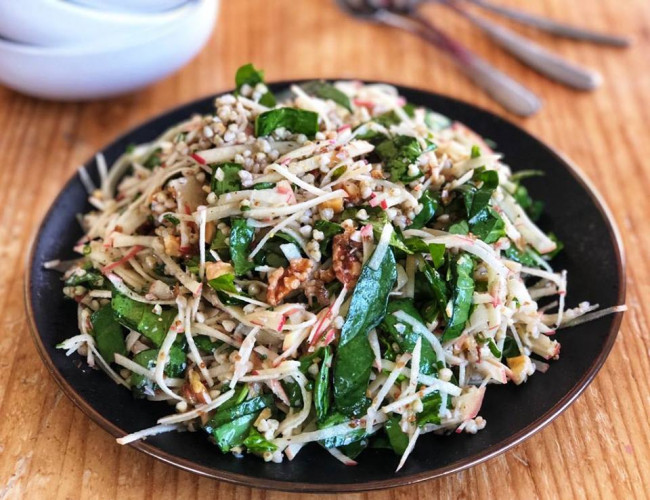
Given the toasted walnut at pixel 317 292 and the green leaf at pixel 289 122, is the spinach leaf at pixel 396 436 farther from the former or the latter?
the green leaf at pixel 289 122

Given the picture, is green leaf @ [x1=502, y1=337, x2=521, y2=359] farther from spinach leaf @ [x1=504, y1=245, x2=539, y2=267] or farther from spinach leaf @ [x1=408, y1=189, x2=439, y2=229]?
spinach leaf @ [x1=408, y1=189, x2=439, y2=229]

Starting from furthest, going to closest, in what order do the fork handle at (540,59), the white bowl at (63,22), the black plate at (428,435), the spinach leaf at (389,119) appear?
the fork handle at (540,59) → the white bowl at (63,22) → the spinach leaf at (389,119) → the black plate at (428,435)

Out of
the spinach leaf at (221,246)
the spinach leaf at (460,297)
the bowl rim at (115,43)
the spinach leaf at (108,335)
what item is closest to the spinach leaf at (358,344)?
the spinach leaf at (460,297)

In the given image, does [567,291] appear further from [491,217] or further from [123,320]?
[123,320]

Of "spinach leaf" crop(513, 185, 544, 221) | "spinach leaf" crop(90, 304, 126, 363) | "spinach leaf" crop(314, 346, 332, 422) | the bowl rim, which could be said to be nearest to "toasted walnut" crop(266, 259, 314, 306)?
"spinach leaf" crop(314, 346, 332, 422)

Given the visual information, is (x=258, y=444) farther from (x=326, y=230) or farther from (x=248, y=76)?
(x=248, y=76)
